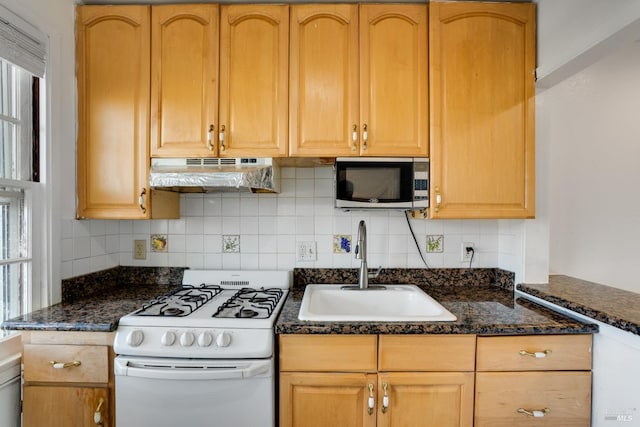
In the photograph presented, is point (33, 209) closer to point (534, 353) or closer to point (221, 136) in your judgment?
point (221, 136)

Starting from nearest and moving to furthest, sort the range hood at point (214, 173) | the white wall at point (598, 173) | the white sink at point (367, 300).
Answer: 1. the range hood at point (214, 173)
2. the white sink at point (367, 300)
3. the white wall at point (598, 173)

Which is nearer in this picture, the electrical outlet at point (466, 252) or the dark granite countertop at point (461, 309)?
the dark granite countertop at point (461, 309)

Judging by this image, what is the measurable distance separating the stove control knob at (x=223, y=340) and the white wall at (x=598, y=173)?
1.87 meters

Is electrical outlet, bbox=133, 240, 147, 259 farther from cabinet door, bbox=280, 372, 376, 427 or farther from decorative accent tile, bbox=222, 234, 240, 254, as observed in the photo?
cabinet door, bbox=280, 372, 376, 427

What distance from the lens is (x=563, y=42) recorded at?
1410 millimetres

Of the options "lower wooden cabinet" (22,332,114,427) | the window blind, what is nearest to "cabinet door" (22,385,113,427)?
"lower wooden cabinet" (22,332,114,427)

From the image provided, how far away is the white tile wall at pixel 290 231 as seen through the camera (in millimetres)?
1939

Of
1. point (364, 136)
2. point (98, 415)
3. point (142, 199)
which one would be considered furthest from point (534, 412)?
point (142, 199)

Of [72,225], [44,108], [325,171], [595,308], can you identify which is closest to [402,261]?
[325,171]

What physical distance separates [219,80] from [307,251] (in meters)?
1.06

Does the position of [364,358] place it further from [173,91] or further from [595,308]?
[173,91]

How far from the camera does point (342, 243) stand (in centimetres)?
194

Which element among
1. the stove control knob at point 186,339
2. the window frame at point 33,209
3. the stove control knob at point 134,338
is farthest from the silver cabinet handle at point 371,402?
the window frame at point 33,209

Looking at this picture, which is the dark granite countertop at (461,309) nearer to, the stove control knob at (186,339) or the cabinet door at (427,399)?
the cabinet door at (427,399)
